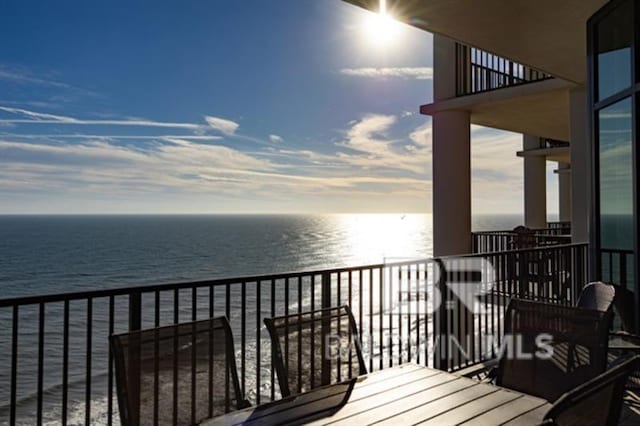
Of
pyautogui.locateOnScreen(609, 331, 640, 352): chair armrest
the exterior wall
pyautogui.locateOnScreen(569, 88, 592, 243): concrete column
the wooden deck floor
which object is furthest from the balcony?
pyautogui.locateOnScreen(609, 331, 640, 352): chair armrest

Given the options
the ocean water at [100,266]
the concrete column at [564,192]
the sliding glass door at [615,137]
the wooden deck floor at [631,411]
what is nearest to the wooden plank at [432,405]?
the wooden deck floor at [631,411]

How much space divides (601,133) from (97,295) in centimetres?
426

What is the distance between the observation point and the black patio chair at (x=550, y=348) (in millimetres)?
2059

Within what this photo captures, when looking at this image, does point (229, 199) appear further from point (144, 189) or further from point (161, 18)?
point (161, 18)

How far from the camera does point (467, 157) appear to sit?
827 centimetres

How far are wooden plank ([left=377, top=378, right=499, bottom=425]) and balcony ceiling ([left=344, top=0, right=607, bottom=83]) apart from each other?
3.14 meters

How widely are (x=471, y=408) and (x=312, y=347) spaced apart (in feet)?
2.58

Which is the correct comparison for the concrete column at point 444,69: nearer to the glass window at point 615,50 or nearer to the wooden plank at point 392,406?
the glass window at point 615,50

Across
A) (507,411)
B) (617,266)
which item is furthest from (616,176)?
(507,411)

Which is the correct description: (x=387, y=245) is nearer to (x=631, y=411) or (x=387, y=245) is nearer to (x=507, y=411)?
(x=631, y=411)

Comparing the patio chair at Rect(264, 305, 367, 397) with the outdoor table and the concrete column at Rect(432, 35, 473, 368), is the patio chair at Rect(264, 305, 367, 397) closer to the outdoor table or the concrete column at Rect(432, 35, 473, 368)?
the outdoor table

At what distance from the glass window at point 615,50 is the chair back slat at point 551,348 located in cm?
253

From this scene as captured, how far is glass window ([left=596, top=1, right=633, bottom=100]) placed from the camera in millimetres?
3721

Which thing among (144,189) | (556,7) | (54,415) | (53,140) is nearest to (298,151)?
(144,189)
